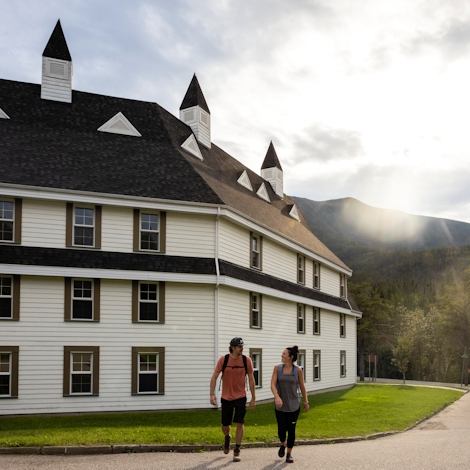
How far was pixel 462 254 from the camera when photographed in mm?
186000

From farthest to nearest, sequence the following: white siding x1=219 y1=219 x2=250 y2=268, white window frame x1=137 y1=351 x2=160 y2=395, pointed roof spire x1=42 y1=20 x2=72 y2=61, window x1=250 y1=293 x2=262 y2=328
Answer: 1. window x1=250 y1=293 x2=262 y2=328
2. pointed roof spire x1=42 y1=20 x2=72 y2=61
3. white siding x1=219 y1=219 x2=250 y2=268
4. white window frame x1=137 y1=351 x2=160 y2=395

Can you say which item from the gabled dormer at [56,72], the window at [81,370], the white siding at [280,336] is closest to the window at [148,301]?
the window at [81,370]

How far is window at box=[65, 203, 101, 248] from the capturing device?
846 inches

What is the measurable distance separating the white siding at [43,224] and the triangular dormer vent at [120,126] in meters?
5.34

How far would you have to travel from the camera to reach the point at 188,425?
17.1 metres

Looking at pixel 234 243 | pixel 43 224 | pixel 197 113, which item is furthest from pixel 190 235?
pixel 197 113

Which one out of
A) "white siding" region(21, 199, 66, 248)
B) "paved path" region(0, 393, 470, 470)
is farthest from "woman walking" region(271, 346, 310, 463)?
"white siding" region(21, 199, 66, 248)

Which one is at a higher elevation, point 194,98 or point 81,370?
point 194,98

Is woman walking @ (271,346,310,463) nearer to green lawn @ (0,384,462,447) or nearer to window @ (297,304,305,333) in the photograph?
green lawn @ (0,384,462,447)

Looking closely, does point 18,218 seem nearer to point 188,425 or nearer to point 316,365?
point 188,425

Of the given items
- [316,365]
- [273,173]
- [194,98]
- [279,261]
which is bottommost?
[316,365]

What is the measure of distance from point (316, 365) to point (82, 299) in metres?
18.0

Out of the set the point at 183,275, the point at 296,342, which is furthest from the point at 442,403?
the point at 183,275

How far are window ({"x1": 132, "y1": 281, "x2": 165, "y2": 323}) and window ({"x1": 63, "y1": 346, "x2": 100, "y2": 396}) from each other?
1.99 metres
